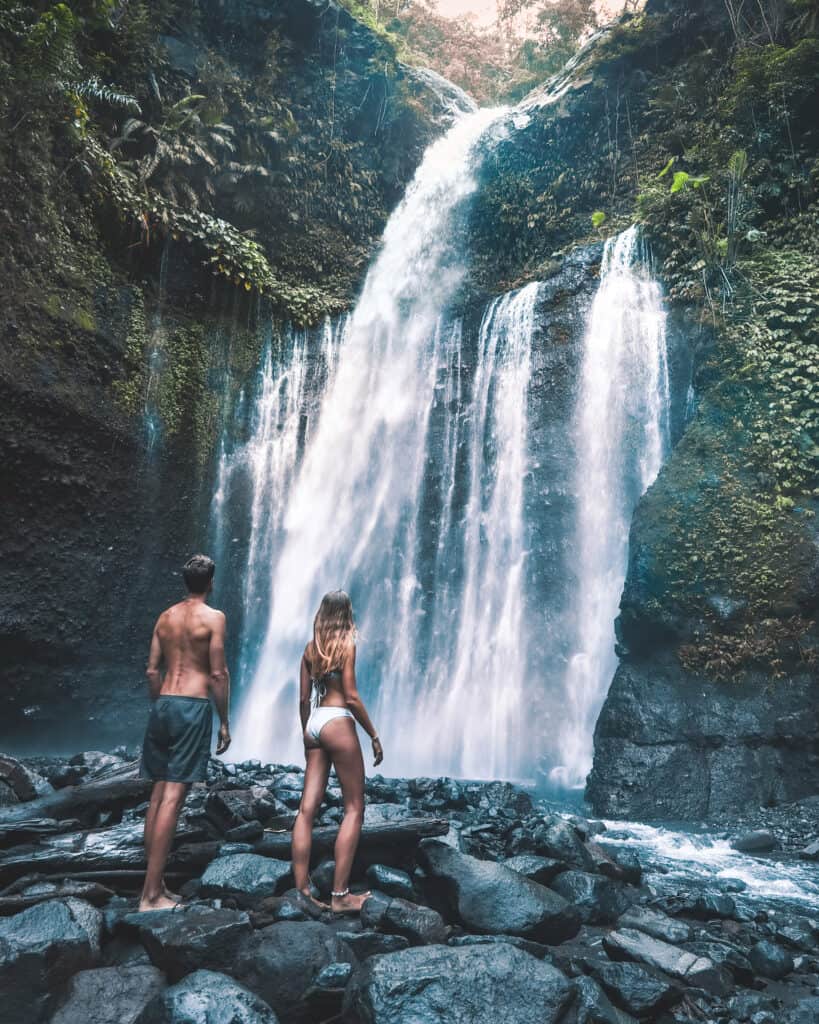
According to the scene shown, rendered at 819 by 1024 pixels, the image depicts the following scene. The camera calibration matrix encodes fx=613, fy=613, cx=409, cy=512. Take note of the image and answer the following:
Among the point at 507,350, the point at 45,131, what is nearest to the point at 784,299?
the point at 507,350

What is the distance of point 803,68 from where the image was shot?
12062 mm

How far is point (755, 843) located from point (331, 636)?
553 centimetres

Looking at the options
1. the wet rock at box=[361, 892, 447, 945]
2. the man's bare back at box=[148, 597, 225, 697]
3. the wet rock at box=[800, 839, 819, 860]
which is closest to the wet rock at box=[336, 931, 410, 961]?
the wet rock at box=[361, 892, 447, 945]

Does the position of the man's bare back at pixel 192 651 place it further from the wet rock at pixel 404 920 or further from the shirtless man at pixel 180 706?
the wet rock at pixel 404 920

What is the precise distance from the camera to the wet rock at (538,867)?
441 centimetres

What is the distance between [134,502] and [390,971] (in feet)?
35.1

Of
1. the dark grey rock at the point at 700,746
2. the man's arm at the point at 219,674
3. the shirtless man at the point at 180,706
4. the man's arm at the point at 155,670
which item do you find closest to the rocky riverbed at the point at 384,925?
the shirtless man at the point at 180,706

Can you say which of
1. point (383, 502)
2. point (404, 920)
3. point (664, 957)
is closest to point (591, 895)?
point (664, 957)

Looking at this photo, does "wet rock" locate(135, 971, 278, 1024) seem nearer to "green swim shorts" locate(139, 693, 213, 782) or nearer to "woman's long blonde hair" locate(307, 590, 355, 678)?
"green swim shorts" locate(139, 693, 213, 782)

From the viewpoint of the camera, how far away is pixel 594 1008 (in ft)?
8.96

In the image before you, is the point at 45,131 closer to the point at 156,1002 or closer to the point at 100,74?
the point at 100,74

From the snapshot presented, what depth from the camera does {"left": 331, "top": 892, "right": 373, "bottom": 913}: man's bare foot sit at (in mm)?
3607

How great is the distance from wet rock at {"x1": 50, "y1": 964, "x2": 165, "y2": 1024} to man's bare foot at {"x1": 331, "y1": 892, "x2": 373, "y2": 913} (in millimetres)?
1076

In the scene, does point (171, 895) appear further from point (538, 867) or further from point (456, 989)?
point (538, 867)
